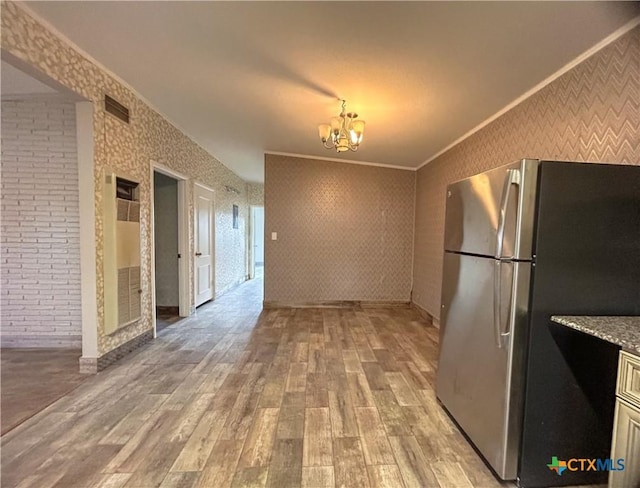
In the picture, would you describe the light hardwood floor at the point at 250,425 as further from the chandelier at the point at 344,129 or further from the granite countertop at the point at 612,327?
the chandelier at the point at 344,129

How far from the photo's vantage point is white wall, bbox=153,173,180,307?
4664 millimetres

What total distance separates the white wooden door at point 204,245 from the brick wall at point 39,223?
180cm

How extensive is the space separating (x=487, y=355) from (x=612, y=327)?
1.82ft

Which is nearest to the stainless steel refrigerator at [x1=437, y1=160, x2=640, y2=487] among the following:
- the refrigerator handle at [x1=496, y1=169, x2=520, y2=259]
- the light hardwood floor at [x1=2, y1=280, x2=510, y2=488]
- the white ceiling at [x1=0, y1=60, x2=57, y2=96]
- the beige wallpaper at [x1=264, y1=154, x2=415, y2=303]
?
the refrigerator handle at [x1=496, y1=169, x2=520, y2=259]

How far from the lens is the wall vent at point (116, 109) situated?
8.92 feet

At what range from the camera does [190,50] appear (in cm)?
221

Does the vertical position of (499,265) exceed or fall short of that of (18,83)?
it falls short

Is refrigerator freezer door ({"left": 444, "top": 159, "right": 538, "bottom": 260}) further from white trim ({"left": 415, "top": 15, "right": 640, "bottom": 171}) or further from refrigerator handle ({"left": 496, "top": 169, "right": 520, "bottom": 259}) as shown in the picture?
white trim ({"left": 415, "top": 15, "right": 640, "bottom": 171})

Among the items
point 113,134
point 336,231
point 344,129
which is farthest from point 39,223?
point 336,231

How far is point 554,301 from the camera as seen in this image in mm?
1529

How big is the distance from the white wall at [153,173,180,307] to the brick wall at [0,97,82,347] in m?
1.52

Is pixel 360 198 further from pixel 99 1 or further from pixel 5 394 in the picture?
pixel 5 394

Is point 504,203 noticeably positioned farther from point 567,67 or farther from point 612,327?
point 567,67

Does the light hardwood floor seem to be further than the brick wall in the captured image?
No
